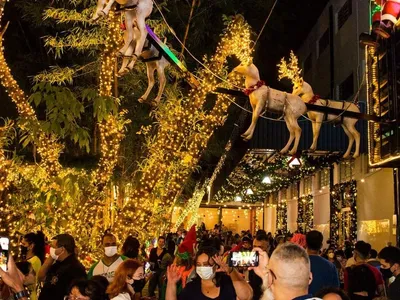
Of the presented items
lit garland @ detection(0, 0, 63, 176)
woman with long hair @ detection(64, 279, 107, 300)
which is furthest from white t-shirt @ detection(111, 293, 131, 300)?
lit garland @ detection(0, 0, 63, 176)

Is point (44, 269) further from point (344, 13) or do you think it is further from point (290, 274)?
point (344, 13)

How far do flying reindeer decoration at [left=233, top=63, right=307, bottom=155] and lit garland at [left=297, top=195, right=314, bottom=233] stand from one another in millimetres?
20960

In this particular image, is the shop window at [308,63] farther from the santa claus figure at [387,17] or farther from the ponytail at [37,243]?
the ponytail at [37,243]

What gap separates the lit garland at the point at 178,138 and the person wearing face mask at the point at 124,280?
227 inches

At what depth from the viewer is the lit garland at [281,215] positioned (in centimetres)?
3972

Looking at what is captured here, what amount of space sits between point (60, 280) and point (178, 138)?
239 inches

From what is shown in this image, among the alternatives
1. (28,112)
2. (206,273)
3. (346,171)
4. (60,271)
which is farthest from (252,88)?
(346,171)

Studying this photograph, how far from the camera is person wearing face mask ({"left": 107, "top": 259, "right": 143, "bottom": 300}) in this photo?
18.5 ft

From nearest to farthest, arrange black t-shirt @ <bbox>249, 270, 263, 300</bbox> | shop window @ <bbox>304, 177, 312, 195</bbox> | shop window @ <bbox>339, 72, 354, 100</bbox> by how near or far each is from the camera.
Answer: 1. black t-shirt @ <bbox>249, 270, 263, 300</bbox>
2. shop window @ <bbox>339, 72, 354, 100</bbox>
3. shop window @ <bbox>304, 177, 312, 195</bbox>

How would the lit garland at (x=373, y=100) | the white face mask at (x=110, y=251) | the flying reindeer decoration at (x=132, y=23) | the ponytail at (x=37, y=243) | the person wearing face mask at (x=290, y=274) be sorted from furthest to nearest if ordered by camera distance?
1. the lit garland at (x=373, y=100)
2. the ponytail at (x=37, y=243)
3. the white face mask at (x=110, y=251)
4. the flying reindeer decoration at (x=132, y=23)
5. the person wearing face mask at (x=290, y=274)

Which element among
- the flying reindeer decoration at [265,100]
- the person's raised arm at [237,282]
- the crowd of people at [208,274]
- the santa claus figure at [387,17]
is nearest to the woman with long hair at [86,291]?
the crowd of people at [208,274]

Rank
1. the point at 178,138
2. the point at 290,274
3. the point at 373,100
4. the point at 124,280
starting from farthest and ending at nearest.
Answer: the point at 373,100 → the point at 178,138 → the point at 124,280 → the point at 290,274

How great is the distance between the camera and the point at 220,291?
245 inches

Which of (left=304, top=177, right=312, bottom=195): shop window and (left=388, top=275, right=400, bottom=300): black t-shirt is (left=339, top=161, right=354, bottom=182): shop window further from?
(left=388, top=275, right=400, bottom=300): black t-shirt
